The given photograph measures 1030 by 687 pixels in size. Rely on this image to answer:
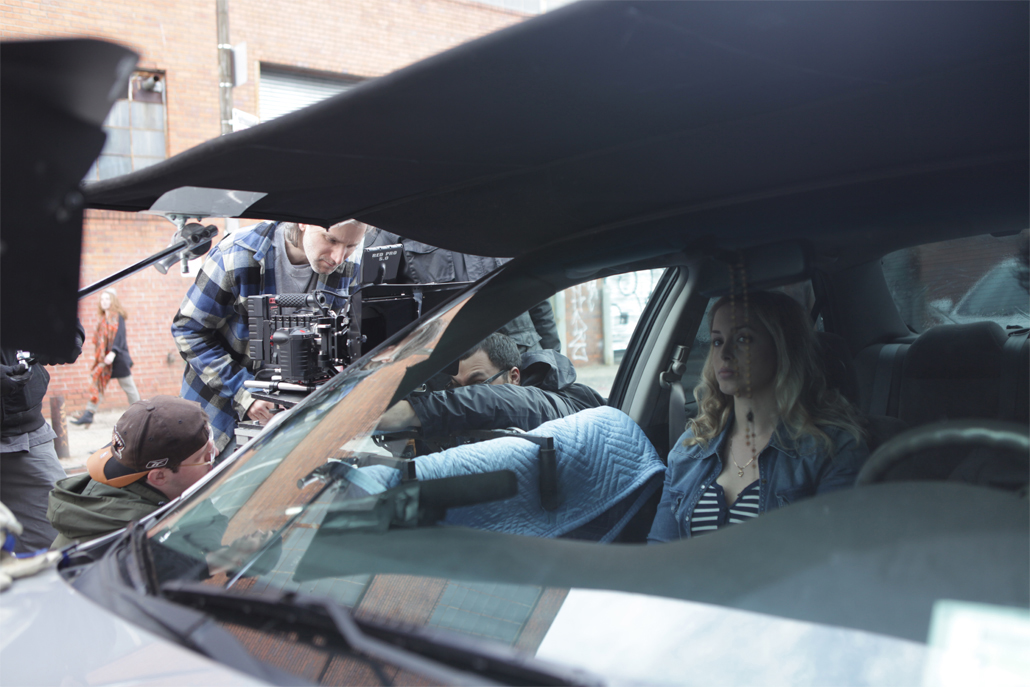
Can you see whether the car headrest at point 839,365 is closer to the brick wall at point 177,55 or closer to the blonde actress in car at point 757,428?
the blonde actress in car at point 757,428

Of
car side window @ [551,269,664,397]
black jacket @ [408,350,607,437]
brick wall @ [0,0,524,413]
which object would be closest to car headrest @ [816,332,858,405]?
car side window @ [551,269,664,397]

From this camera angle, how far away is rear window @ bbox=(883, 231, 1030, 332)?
111 cm

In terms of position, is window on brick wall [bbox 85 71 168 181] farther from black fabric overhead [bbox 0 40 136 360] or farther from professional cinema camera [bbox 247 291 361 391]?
black fabric overhead [bbox 0 40 136 360]

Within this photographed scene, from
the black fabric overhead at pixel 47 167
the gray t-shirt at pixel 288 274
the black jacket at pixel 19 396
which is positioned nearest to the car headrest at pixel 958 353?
the black fabric overhead at pixel 47 167

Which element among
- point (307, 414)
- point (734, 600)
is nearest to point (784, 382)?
point (734, 600)

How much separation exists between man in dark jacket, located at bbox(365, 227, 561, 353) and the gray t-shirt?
528mm

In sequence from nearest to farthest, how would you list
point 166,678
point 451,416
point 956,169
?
point 166,678 < point 956,169 < point 451,416

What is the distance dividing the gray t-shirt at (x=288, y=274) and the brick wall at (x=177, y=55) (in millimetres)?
6074

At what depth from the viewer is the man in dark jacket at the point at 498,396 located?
1.58m

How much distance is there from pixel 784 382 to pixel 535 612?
55 centimetres

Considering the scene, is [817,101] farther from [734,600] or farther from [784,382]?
[734,600]

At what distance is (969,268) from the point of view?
3.81ft

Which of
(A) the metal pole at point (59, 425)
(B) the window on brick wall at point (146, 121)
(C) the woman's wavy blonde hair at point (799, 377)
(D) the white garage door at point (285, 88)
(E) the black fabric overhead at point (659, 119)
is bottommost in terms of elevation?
(A) the metal pole at point (59, 425)

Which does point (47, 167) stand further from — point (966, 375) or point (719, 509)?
point (966, 375)
